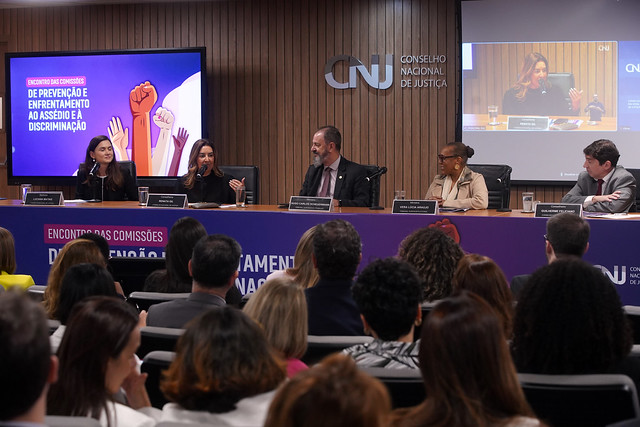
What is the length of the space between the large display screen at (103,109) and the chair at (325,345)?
5287 mm

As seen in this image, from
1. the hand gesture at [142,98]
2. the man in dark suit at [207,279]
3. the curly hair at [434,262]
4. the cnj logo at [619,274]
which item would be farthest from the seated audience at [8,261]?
the hand gesture at [142,98]

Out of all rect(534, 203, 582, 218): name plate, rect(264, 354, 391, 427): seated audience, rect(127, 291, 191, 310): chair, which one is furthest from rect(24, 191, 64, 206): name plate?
rect(264, 354, 391, 427): seated audience

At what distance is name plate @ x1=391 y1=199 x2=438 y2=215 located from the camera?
4.74m

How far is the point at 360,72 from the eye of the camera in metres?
7.37

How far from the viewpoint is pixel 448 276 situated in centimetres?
302

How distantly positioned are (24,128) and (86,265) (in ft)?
18.9

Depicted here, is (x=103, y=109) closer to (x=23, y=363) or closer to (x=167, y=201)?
(x=167, y=201)

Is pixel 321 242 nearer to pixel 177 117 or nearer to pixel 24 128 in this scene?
pixel 177 117

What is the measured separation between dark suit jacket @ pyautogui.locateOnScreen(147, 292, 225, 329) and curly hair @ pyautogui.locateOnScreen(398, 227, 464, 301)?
32.0 inches

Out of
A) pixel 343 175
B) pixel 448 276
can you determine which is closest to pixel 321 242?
pixel 448 276

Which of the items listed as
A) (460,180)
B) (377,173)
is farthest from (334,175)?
(460,180)

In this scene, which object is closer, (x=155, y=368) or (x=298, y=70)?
(x=155, y=368)

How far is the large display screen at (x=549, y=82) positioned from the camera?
6781 mm

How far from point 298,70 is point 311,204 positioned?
2.87 meters
